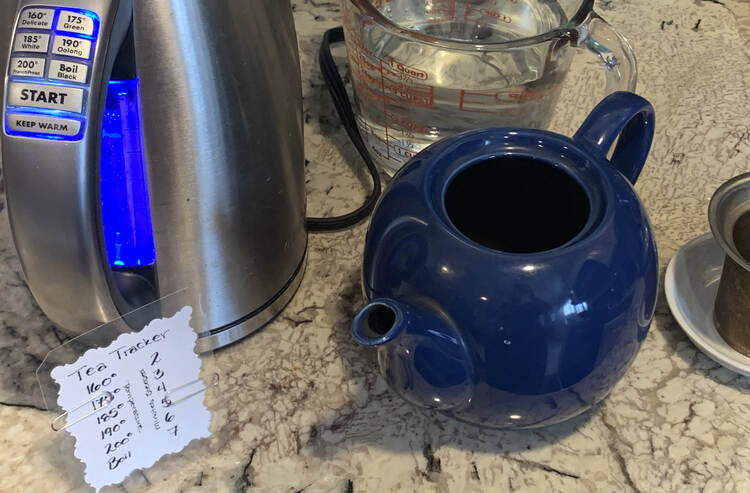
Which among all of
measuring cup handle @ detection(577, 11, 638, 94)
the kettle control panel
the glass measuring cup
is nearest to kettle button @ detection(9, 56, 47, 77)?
the kettle control panel

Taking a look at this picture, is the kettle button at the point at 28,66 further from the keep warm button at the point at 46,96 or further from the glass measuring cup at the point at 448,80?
the glass measuring cup at the point at 448,80

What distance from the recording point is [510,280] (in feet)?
1.20

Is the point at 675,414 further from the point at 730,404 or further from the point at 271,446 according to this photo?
the point at 271,446

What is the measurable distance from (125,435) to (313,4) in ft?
1.79

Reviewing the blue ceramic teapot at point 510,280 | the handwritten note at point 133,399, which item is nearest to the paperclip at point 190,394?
the handwritten note at point 133,399

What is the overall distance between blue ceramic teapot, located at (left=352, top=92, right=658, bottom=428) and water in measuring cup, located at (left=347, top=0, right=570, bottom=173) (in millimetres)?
145

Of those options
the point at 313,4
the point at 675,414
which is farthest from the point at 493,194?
the point at 313,4

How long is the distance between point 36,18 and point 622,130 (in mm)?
341

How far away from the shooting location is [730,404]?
1.61 feet

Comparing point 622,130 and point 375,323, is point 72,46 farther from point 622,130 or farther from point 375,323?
point 622,130

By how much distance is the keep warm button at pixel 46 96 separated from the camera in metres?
0.35

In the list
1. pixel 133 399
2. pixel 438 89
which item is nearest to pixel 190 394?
pixel 133 399

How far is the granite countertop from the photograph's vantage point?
0.45 meters

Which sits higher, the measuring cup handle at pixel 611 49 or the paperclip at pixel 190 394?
the measuring cup handle at pixel 611 49
